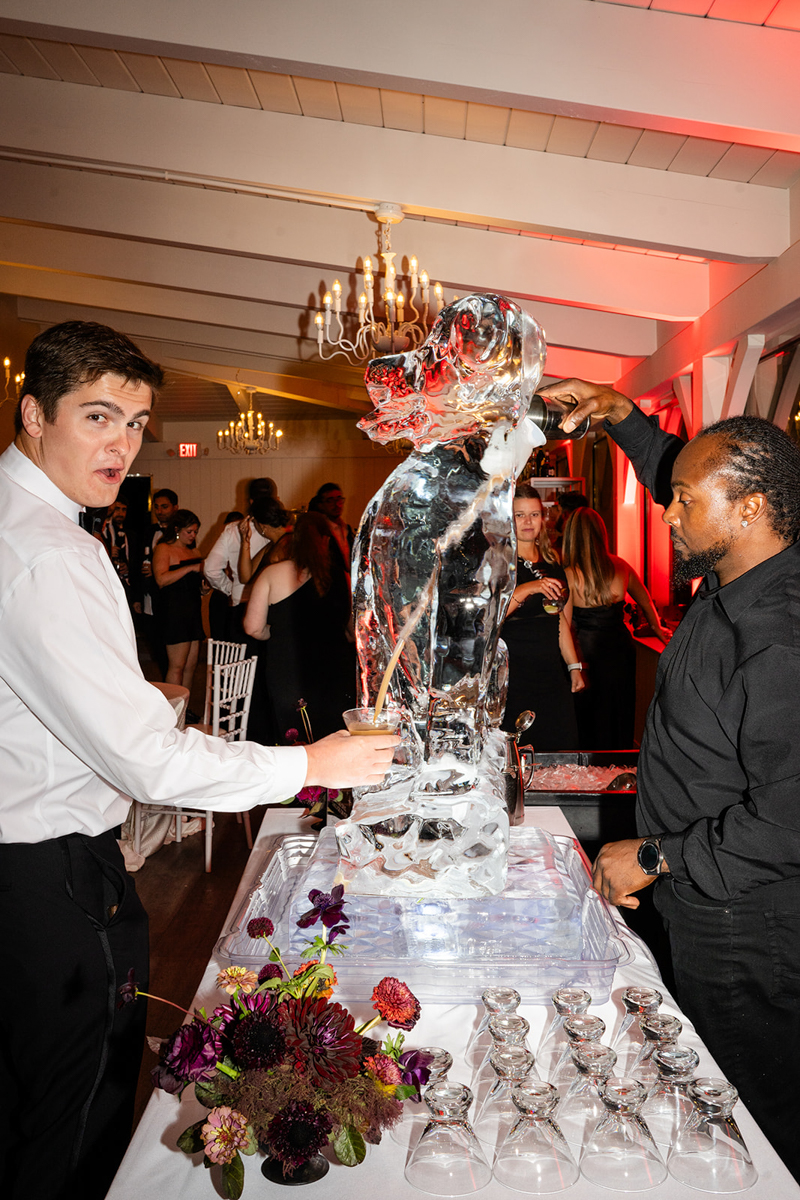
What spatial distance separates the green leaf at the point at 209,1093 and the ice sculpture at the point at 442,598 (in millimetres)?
489

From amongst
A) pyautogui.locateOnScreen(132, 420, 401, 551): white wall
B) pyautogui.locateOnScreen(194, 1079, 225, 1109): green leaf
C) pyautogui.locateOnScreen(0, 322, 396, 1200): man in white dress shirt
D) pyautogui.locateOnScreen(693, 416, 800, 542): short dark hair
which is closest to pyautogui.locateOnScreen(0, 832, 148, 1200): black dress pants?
pyautogui.locateOnScreen(0, 322, 396, 1200): man in white dress shirt

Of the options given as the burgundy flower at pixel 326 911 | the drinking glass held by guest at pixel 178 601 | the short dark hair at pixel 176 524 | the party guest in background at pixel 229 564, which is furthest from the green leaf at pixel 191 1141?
the short dark hair at pixel 176 524

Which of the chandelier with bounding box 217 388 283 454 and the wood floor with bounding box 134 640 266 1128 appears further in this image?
the chandelier with bounding box 217 388 283 454

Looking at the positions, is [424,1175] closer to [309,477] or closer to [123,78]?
[123,78]

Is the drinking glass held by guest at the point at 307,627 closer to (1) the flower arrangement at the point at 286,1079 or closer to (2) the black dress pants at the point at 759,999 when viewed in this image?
(2) the black dress pants at the point at 759,999

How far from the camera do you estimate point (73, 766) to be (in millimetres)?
1339

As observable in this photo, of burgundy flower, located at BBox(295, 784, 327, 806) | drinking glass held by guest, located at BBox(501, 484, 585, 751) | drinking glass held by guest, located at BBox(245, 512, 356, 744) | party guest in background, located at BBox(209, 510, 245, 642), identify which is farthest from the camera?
party guest in background, located at BBox(209, 510, 245, 642)

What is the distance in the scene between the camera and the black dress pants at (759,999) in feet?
4.79

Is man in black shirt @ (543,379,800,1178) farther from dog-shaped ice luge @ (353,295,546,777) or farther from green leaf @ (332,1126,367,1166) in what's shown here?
green leaf @ (332,1126,367,1166)

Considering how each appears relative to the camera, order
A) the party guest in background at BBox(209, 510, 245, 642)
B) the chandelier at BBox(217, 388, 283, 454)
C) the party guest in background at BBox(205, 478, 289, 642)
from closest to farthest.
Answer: the party guest in background at BBox(205, 478, 289, 642) < the party guest in background at BBox(209, 510, 245, 642) < the chandelier at BBox(217, 388, 283, 454)

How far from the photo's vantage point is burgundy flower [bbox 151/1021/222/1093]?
0.90 meters

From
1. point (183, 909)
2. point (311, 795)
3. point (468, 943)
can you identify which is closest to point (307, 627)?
point (183, 909)

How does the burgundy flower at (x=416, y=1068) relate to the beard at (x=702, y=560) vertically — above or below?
below

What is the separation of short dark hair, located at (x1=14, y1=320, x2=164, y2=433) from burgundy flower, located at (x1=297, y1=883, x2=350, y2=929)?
81cm
